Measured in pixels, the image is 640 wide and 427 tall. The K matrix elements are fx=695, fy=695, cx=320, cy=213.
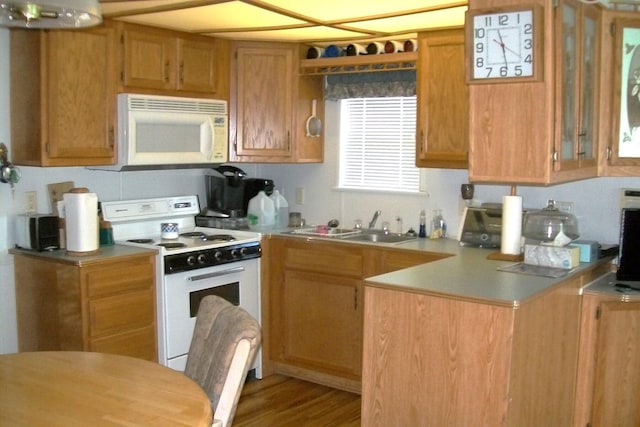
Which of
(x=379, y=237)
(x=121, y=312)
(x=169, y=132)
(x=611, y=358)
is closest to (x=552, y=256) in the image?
(x=611, y=358)

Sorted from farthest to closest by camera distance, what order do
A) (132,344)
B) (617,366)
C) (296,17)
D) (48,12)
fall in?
(132,344), (296,17), (617,366), (48,12)

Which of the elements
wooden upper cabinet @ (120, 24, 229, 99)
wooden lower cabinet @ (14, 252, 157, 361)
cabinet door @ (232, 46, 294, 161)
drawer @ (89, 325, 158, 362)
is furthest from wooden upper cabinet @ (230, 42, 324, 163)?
drawer @ (89, 325, 158, 362)

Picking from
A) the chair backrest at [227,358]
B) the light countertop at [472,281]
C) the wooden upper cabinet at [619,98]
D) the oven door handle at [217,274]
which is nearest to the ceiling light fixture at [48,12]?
the chair backrest at [227,358]

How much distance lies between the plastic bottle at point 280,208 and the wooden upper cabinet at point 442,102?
123 centimetres

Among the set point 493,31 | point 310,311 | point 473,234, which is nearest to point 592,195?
point 473,234

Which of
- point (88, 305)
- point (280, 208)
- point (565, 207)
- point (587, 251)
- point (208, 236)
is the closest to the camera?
point (587, 251)

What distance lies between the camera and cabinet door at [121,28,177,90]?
3.86m

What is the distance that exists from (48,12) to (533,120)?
178 cm

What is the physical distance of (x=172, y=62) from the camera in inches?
161

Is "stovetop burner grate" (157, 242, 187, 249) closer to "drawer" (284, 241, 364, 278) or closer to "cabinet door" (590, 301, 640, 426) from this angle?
"drawer" (284, 241, 364, 278)

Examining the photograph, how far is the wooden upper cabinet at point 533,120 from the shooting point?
2.64 meters

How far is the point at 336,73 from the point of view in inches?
173

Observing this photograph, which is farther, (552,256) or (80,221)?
(80,221)

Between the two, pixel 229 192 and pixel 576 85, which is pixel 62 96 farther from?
pixel 576 85
